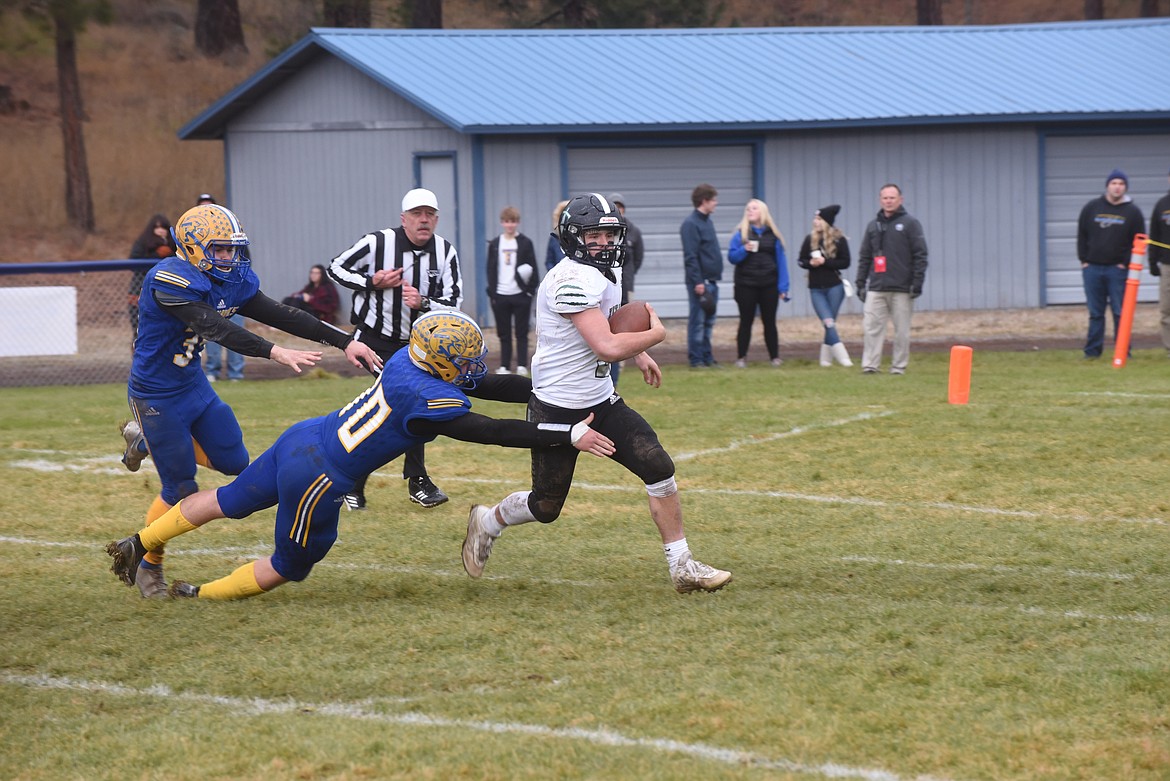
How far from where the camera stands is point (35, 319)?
15.8 meters

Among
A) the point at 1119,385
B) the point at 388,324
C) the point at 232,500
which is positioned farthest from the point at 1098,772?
the point at 1119,385

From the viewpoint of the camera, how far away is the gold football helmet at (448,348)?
6.04 metres

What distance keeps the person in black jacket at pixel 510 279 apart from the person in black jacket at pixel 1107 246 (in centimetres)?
596

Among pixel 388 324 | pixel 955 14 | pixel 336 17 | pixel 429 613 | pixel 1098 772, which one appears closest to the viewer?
pixel 1098 772

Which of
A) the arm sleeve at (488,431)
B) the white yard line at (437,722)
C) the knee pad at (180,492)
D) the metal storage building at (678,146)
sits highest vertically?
the metal storage building at (678,146)

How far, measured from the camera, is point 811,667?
5.25 meters

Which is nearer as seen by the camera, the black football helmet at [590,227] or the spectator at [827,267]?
the black football helmet at [590,227]

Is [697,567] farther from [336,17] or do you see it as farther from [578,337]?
[336,17]

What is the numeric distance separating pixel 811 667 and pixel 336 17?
1224 inches

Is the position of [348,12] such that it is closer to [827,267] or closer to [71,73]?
[71,73]

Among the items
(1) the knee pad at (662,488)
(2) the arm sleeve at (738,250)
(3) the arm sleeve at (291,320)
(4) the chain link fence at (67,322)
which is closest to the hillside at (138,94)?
(4) the chain link fence at (67,322)

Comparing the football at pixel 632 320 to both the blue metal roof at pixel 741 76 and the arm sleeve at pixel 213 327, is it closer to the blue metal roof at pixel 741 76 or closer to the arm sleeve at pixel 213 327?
the arm sleeve at pixel 213 327

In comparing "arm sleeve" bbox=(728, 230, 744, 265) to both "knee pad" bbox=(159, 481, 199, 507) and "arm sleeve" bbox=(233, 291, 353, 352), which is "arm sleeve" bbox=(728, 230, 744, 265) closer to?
"arm sleeve" bbox=(233, 291, 353, 352)

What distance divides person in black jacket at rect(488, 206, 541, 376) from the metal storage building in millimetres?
6196
